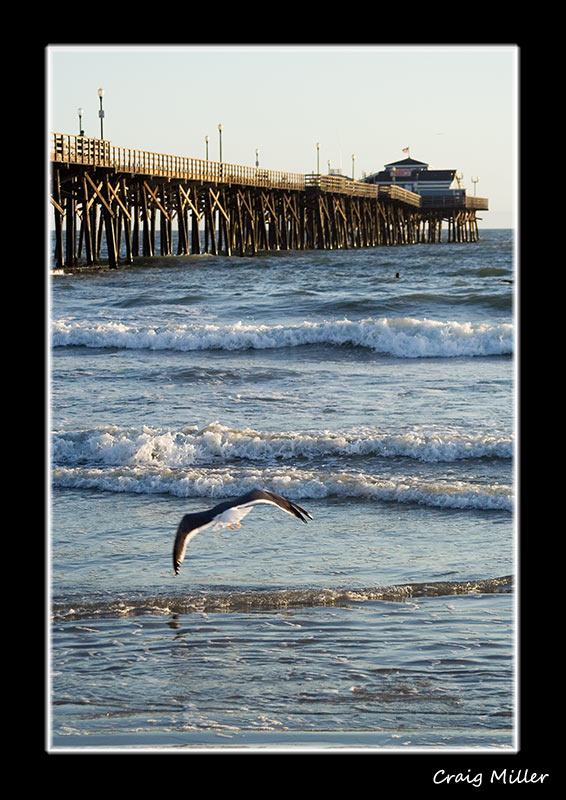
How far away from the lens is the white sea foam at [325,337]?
20078 millimetres

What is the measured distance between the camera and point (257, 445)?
11.5m

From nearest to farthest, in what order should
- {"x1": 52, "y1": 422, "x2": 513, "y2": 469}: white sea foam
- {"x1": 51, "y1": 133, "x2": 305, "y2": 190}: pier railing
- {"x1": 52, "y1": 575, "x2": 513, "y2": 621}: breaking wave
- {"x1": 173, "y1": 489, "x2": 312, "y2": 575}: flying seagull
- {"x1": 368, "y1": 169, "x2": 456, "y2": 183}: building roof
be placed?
{"x1": 173, "y1": 489, "x2": 312, "y2": 575}: flying seagull
{"x1": 52, "y1": 575, "x2": 513, "y2": 621}: breaking wave
{"x1": 52, "y1": 422, "x2": 513, "y2": 469}: white sea foam
{"x1": 51, "y1": 133, "x2": 305, "y2": 190}: pier railing
{"x1": 368, "y1": 169, "x2": 456, "y2": 183}: building roof

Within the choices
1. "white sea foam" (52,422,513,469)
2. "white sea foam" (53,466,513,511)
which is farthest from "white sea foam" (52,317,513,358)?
"white sea foam" (53,466,513,511)

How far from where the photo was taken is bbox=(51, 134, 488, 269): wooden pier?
3259 centimetres

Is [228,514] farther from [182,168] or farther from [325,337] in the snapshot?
[182,168]

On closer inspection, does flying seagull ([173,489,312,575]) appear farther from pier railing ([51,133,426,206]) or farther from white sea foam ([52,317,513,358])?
pier railing ([51,133,426,206])

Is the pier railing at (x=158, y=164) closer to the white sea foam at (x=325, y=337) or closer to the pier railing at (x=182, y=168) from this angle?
the pier railing at (x=182, y=168)

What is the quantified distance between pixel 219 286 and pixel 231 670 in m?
26.6

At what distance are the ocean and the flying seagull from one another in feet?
2.05

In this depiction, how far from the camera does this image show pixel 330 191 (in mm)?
54844

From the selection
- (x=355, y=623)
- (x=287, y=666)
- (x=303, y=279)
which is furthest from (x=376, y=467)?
(x=303, y=279)

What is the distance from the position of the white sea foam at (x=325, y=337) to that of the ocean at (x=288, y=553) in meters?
0.11
